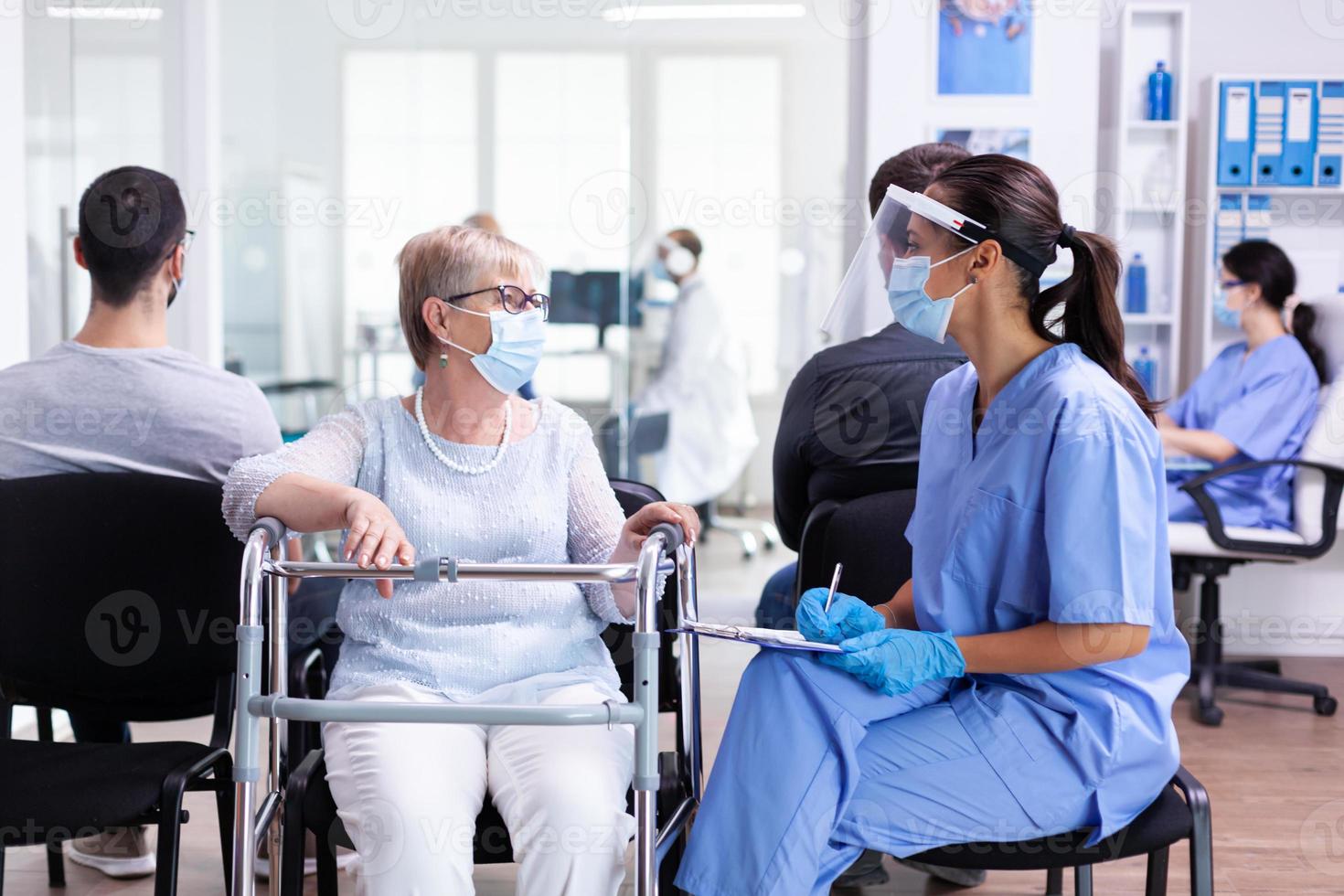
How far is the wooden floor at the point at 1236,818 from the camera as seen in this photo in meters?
2.33

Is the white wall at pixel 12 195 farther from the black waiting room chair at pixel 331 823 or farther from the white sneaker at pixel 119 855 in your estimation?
the black waiting room chair at pixel 331 823

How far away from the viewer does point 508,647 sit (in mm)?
1722

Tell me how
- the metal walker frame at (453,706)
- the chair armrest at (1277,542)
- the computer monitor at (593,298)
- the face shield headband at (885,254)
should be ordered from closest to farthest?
1. the metal walker frame at (453,706)
2. the face shield headband at (885,254)
3. the chair armrest at (1277,542)
4. the computer monitor at (593,298)

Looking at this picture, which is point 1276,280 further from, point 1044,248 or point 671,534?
point 671,534

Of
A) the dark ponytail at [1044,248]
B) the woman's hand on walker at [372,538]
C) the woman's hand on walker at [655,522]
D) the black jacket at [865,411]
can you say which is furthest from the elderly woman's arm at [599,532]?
the dark ponytail at [1044,248]

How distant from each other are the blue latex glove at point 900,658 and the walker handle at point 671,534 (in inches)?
10.0

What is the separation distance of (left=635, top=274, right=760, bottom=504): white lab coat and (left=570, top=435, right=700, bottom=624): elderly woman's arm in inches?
105

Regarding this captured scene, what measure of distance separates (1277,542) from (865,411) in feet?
6.32

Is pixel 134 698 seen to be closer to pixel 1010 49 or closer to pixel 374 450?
pixel 374 450

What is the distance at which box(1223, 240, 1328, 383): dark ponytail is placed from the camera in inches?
143

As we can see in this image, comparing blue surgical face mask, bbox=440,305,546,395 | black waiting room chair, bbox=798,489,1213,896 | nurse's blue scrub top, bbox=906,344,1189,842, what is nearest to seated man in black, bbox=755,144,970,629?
black waiting room chair, bbox=798,489,1213,896

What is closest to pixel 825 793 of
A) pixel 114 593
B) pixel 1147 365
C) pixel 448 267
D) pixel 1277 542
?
pixel 448 267

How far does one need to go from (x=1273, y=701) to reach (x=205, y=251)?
3760 millimetres

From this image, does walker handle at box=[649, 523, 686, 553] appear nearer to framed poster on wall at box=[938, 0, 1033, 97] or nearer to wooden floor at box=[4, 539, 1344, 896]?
wooden floor at box=[4, 539, 1344, 896]
